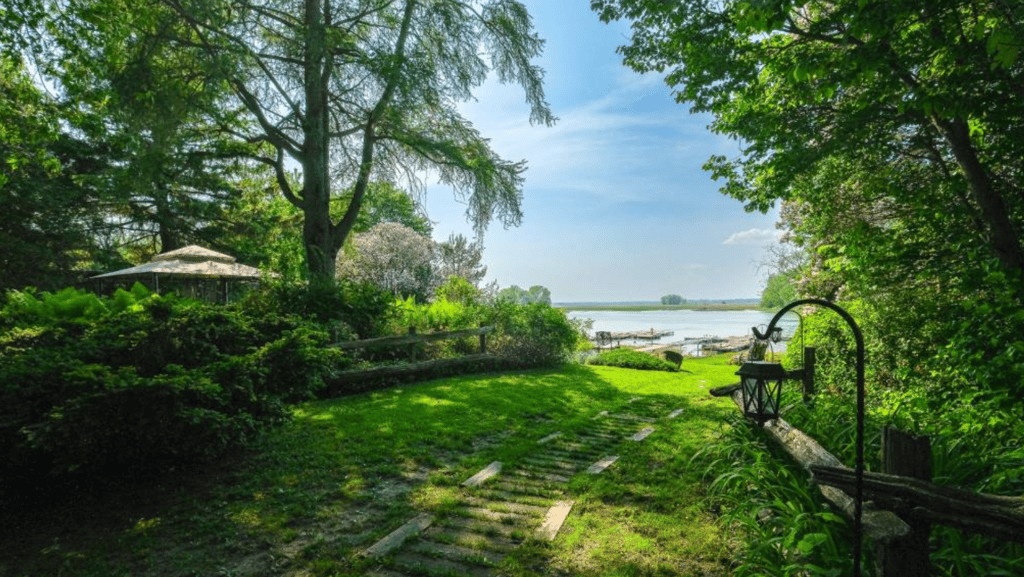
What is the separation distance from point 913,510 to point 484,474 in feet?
10.7

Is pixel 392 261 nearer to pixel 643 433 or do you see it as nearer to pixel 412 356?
pixel 412 356

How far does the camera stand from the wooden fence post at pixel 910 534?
2072 mm

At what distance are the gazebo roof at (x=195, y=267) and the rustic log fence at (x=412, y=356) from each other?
517cm

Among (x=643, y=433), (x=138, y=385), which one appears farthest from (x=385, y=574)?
(x=643, y=433)

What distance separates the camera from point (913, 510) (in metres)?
2.13

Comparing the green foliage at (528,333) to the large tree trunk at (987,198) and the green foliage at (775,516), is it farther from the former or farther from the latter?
the large tree trunk at (987,198)

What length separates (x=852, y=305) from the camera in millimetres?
7258

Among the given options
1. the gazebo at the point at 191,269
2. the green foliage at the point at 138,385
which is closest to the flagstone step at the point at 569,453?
the green foliage at the point at 138,385

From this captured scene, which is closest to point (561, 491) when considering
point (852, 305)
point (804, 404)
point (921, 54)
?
point (804, 404)

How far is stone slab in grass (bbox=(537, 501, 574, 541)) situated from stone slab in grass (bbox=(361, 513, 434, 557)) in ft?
2.67

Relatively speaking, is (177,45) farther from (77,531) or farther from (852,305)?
(852,305)

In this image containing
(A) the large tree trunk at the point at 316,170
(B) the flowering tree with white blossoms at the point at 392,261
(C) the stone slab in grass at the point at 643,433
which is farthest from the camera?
(B) the flowering tree with white blossoms at the point at 392,261

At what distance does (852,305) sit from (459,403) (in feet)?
20.0

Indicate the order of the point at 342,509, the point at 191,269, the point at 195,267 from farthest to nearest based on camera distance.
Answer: the point at 195,267, the point at 191,269, the point at 342,509
